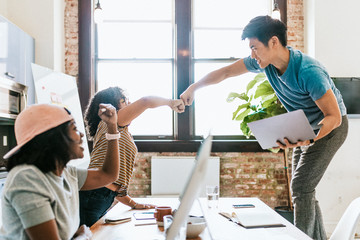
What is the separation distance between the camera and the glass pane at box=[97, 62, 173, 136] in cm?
401

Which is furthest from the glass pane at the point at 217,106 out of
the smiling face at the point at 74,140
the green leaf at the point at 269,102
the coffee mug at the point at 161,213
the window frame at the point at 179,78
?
the smiling face at the point at 74,140

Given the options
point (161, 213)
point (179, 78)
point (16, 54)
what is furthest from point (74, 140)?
point (179, 78)

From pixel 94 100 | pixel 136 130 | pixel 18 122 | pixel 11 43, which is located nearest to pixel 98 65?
pixel 136 130

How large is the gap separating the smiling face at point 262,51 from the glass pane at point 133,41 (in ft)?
7.16

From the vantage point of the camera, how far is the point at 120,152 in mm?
1888

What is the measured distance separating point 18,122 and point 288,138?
136 centimetres

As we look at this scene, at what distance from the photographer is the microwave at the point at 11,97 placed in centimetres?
269

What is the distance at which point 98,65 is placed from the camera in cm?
401

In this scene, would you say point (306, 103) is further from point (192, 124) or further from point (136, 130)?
point (136, 130)

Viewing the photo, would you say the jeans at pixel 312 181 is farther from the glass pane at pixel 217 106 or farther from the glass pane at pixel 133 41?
the glass pane at pixel 133 41

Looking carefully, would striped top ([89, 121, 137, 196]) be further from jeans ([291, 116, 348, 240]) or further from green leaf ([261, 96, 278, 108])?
green leaf ([261, 96, 278, 108])

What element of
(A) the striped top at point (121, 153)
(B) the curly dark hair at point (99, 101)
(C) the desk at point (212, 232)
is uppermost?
(B) the curly dark hair at point (99, 101)

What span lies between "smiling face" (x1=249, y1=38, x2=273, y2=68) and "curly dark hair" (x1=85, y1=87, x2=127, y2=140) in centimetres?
87

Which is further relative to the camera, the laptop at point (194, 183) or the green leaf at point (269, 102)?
the green leaf at point (269, 102)
